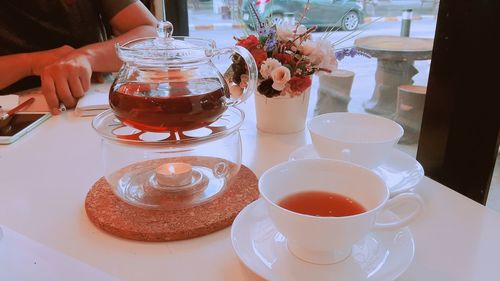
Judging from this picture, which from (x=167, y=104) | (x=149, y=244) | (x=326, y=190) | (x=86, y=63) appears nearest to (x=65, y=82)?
(x=86, y=63)

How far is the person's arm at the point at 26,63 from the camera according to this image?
1329 mm

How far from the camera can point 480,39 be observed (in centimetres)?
97

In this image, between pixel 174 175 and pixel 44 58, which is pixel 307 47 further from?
pixel 44 58

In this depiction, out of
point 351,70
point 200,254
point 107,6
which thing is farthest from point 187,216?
point 351,70

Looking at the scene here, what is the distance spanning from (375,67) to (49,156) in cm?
119

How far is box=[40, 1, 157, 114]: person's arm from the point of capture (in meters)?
1.13

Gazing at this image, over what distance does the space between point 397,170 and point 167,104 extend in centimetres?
41

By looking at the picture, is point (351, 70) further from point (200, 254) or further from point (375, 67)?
point (200, 254)

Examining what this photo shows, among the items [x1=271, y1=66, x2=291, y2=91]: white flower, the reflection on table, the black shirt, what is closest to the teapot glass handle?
[x1=271, y1=66, x2=291, y2=91]: white flower

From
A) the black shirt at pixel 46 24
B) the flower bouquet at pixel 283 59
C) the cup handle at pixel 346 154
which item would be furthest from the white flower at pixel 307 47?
the black shirt at pixel 46 24

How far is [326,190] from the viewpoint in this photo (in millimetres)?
599

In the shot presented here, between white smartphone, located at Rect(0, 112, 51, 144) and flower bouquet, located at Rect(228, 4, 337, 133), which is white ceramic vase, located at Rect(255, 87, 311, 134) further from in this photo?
white smartphone, located at Rect(0, 112, 51, 144)

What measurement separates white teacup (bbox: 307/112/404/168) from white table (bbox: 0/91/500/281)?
0.35 ft

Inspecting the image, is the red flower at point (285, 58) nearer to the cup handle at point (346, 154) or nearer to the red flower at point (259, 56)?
the red flower at point (259, 56)
